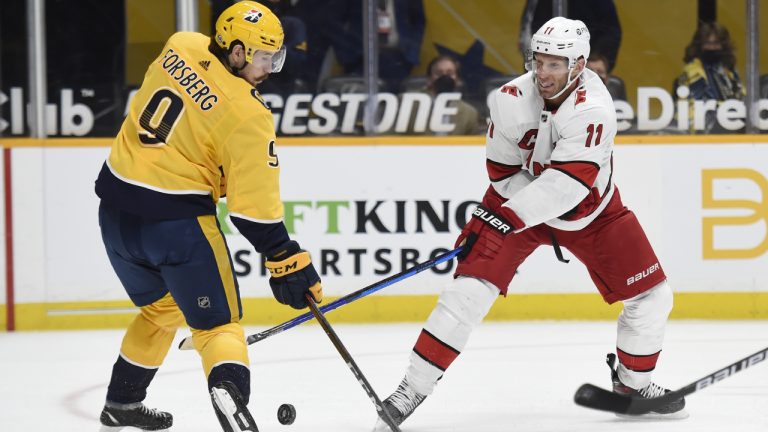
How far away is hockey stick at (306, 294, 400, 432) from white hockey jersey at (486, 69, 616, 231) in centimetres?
62

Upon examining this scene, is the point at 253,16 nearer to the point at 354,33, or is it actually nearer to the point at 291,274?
the point at 291,274

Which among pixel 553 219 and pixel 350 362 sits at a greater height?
pixel 553 219

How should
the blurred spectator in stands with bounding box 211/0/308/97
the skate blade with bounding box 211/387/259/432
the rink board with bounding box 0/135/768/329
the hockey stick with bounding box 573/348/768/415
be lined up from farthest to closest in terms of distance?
the blurred spectator in stands with bounding box 211/0/308/97 < the rink board with bounding box 0/135/768/329 < the hockey stick with bounding box 573/348/768/415 < the skate blade with bounding box 211/387/259/432

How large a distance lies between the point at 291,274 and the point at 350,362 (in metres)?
0.35

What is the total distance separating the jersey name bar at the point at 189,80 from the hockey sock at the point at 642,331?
4.67 feet

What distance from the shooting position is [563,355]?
15.2 ft

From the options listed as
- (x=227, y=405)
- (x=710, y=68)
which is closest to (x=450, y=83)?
(x=710, y=68)

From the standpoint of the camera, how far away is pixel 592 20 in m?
5.57

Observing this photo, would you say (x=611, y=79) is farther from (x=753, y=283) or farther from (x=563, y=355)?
(x=563, y=355)

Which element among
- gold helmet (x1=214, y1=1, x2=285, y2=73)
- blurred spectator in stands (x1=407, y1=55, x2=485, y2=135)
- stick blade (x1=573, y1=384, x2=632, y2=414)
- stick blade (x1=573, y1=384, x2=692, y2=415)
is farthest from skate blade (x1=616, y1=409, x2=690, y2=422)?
blurred spectator in stands (x1=407, y1=55, x2=485, y2=135)

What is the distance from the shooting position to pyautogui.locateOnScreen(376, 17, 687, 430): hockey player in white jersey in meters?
3.33

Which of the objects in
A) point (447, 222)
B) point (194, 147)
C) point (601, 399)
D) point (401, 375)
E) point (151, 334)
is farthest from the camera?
point (447, 222)

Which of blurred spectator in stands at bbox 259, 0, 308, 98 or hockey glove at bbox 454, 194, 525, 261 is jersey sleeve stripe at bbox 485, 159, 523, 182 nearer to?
hockey glove at bbox 454, 194, 525, 261

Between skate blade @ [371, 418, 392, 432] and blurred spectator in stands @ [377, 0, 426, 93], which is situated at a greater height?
blurred spectator in stands @ [377, 0, 426, 93]
